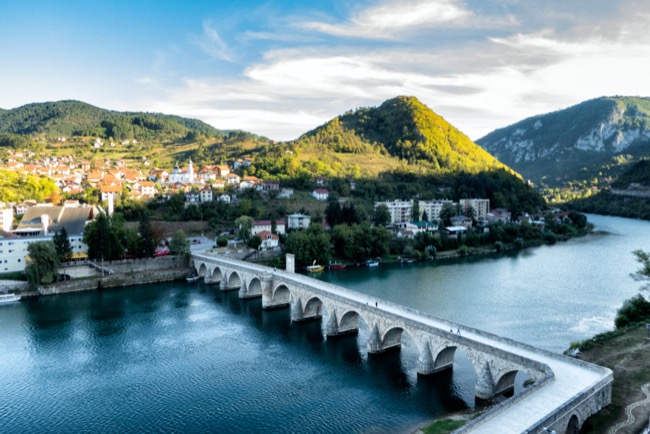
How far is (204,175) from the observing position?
6731 cm

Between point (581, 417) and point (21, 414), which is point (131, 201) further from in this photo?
point (581, 417)

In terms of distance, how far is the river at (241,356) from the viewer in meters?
15.9

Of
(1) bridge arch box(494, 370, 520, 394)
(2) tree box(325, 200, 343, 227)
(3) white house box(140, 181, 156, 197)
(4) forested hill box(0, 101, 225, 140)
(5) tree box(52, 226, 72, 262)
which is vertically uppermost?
(4) forested hill box(0, 101, 225, 140)

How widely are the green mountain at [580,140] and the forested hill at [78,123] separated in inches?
4447

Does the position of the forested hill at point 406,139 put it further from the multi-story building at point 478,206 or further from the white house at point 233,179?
the white house at point 233,179

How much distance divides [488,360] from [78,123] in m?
132

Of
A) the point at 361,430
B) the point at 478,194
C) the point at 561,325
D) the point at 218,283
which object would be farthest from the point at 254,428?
the point at 478,194

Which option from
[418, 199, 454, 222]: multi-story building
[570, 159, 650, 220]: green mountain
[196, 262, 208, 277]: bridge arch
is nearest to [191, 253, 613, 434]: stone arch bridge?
[196, 262, 208, 277]: bridge arch

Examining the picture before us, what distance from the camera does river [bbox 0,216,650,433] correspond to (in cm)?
1594

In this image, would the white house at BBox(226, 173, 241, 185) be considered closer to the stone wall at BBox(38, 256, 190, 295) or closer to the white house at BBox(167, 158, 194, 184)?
the white house at BBox(167, 158, 194, 184)

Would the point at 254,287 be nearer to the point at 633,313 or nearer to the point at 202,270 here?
the point at 202,270

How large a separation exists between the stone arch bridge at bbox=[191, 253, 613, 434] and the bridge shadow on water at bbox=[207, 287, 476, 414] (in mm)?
452

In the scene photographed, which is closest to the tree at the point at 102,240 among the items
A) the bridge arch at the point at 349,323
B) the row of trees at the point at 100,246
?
the row of trees at the point at 100,246

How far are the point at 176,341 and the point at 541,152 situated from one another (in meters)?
179
